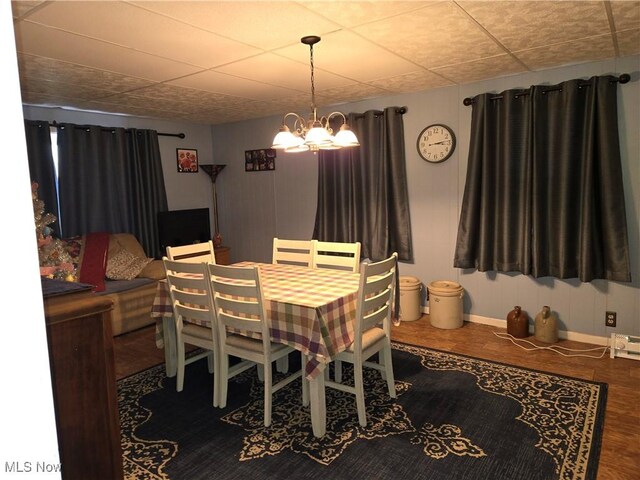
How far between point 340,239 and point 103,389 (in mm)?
3832

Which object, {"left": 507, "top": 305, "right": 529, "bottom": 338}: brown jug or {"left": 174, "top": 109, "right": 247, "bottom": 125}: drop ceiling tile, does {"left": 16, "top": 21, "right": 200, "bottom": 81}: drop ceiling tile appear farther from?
{"left": 507, "top": 305, "right": 529, "bottom": 338}: brown jug

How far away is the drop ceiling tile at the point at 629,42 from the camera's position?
8.91ft

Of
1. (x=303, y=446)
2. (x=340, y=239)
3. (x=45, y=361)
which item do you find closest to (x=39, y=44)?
(x=45, y=361)

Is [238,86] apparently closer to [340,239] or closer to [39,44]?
[39,44]

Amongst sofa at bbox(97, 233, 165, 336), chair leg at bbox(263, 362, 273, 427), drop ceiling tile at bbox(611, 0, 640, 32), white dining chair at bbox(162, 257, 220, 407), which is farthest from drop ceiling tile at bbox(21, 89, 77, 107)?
drop ceiling tile at bbox(611, 0, 640, 32)

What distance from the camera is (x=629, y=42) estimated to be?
2.90 meters

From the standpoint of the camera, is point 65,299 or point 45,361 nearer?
point 45,361

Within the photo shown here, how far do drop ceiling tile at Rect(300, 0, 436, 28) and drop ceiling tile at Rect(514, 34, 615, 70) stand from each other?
4.26 feet

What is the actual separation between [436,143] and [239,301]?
2650 mm

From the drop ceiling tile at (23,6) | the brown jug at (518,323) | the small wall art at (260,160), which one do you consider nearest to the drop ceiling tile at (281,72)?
the drop ceiling tile at (23,6)

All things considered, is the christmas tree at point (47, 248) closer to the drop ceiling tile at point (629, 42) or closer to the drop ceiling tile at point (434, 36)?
the drop ceiling tile at point (434, 36)

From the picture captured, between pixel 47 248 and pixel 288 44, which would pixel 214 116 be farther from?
pixel 47 248

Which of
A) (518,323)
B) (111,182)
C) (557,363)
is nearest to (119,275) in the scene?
(111,182)

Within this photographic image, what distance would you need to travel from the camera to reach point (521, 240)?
12.4ft
